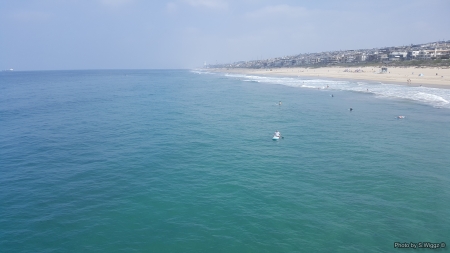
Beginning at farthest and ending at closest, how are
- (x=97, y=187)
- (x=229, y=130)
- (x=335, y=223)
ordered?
1. (x=229, y=130)
2. (x=97, y=187)
3. (x=335, y=223)

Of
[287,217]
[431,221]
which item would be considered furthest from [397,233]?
[287,217]

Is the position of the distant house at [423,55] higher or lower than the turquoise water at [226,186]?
higher

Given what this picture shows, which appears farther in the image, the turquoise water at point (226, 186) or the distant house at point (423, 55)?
the distant house at point (423, 55)

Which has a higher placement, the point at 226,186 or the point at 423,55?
the point at 423,55

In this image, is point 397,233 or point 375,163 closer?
point 397,233

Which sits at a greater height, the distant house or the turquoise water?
the distant house

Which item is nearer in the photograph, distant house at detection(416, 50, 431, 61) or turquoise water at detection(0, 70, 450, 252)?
turquoise water at detection(0, 70, 450, 252)

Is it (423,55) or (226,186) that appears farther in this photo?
(423,55)

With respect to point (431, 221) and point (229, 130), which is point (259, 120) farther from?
point (431, 221)
